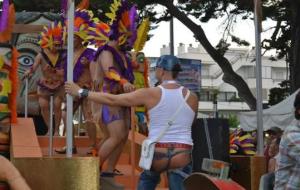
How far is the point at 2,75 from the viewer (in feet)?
24.0

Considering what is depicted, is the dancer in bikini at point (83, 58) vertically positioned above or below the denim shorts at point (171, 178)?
above

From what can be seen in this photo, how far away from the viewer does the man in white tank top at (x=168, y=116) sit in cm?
552

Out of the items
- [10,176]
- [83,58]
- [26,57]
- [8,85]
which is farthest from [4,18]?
[26,57]

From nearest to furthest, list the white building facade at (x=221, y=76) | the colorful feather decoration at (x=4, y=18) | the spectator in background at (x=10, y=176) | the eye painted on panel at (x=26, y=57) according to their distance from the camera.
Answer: the spectator in background at (x=10, y=176), the colorful feather decoration at (x=4, y=18), the eye painted on panel at (x=26, y=57), the white building facade at (x=221, y=76)

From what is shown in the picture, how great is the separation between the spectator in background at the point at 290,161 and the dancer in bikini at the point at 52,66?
558cm

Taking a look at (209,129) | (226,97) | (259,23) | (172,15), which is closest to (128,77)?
(209,129)

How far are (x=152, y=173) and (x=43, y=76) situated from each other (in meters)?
4.74

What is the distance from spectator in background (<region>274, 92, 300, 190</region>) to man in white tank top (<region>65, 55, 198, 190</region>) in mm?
1444

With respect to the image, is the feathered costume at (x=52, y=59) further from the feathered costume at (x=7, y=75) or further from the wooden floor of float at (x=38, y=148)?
the feathered costume at (x=7, y=75)

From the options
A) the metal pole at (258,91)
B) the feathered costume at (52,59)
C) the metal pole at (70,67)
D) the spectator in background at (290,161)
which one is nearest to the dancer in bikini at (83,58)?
the feathered costume at (52,59)

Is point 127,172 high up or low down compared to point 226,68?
down

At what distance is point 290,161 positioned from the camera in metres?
4.16

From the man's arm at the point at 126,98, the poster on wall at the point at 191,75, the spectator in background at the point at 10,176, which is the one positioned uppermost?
the poster on wall at the point at 191,75

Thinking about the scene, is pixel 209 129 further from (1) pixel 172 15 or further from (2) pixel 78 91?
(1) pixel 172 15
